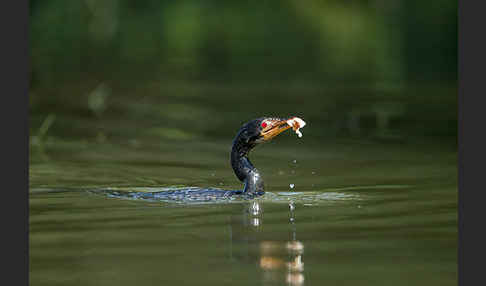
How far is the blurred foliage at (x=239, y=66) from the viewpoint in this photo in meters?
17.9

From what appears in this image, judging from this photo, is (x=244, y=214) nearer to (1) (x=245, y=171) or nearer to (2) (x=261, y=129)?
(1) (x=245, y=171)

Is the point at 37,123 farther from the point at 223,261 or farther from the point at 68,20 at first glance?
the point at 68,20

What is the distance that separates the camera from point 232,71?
86.2ft

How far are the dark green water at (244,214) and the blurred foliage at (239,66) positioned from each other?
1316 mm

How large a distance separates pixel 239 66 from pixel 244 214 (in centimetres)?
1759

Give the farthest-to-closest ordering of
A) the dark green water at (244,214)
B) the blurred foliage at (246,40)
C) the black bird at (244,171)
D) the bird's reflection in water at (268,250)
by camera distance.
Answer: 1. the blurred foliage at (246,40)
2. the black bird at (244,171)
3. the dark green water at (244,214)
4. the bird's reflection in water at (268,250)

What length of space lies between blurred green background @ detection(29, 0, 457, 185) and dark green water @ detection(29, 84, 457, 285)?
239 millimetres

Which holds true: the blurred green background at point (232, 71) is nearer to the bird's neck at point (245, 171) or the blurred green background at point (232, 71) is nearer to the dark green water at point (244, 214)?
the dark green water at point (244, 214)

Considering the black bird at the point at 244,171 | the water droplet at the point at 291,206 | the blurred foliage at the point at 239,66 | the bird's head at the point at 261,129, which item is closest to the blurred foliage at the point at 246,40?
the blurred foliage at the point at 239,66

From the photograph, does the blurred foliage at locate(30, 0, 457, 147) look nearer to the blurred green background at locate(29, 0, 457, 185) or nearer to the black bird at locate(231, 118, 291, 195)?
the blurred green background at locate(29, 0, 457, 185)

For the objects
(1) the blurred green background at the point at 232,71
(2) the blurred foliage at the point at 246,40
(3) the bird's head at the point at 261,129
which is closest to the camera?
(3) the bird's head at the point at 261,129

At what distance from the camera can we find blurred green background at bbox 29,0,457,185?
16719 mm

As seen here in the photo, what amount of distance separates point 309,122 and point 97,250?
9.54 meters

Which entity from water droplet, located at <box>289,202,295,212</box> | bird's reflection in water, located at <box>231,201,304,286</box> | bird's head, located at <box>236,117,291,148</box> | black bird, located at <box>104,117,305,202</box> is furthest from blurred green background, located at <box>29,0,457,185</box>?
bird's reflection in water, located at <box>231,201,304,286</box>
